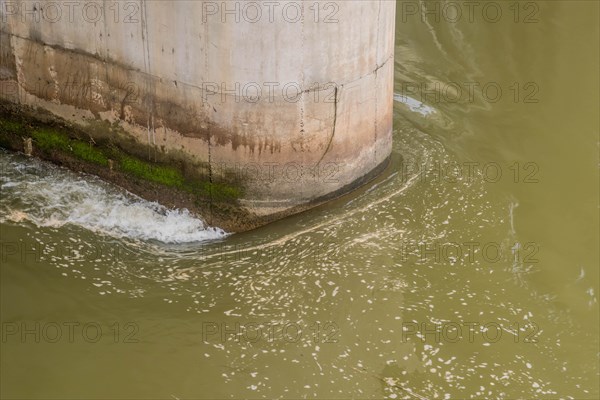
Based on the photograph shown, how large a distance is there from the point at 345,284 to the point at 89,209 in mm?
2567

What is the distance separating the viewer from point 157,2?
879 cm

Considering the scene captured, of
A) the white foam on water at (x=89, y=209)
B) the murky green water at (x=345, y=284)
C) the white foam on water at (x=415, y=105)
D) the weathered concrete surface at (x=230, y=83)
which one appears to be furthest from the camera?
the white foam on water at (x=415, y=105)

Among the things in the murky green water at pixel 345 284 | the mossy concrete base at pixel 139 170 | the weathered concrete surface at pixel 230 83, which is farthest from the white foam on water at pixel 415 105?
the weathered concrete surface at pixel 230 83

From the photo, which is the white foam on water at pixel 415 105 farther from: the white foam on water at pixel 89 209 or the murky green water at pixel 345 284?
the white foam on water at pixel 89 209

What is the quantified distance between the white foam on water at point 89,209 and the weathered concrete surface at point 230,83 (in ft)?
1.51

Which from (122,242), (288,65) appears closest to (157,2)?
(288,65)

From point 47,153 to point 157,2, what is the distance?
232cm

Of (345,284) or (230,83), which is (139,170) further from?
(345,284)

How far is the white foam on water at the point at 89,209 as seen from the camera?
9336mm

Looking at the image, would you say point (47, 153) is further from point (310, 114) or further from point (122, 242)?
point (310, 114)

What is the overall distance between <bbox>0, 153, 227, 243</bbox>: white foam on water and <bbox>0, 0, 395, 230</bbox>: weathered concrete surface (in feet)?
1.51

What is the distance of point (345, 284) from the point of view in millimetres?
8781

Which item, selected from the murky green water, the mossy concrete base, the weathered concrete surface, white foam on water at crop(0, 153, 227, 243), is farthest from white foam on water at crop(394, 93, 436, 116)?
white foam on water at crop(0, 153, 227, 243)

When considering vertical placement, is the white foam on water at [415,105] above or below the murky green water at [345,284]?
above
